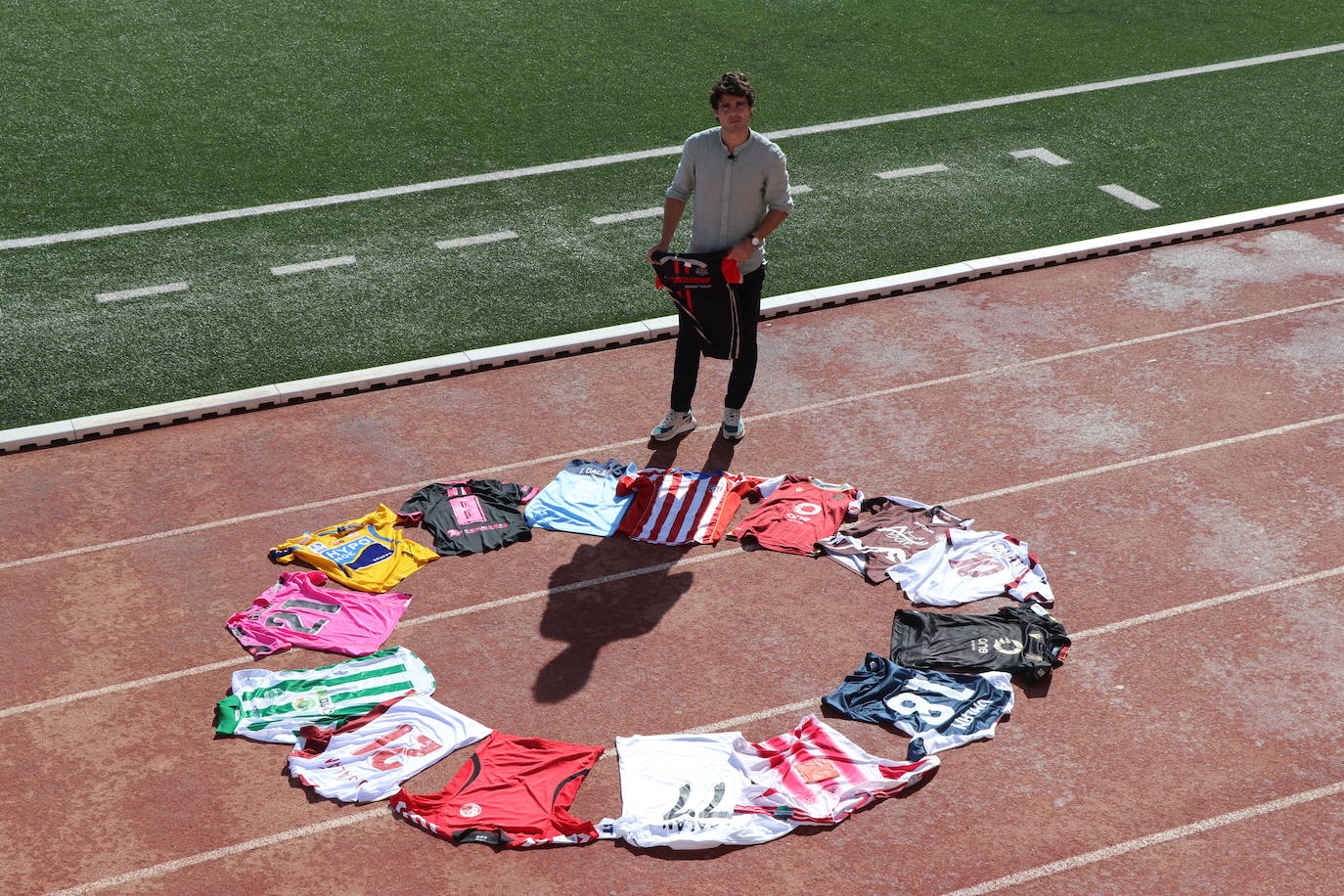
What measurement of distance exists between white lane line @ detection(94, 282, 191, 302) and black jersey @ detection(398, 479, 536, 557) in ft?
13.7

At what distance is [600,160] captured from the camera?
14781 millimetres

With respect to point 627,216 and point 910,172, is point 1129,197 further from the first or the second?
point 627,216

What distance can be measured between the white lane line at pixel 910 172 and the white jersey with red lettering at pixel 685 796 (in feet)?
28.0

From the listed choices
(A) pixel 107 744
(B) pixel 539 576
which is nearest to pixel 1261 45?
(B) pixel 539 576

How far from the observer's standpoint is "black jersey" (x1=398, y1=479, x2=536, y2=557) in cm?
877

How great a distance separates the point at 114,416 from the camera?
10109 millimetres

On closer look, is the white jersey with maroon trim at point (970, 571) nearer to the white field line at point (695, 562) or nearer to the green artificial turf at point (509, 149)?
the white field line at point (695, 562)

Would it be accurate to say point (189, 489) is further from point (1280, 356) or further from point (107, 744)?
point (1280, 356)

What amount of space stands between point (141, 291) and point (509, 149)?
456cm

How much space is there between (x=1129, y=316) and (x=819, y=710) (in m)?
5.68

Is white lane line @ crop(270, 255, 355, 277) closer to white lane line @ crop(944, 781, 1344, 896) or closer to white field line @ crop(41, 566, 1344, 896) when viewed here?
white field line @ crop(41, 566, 1344, 896)

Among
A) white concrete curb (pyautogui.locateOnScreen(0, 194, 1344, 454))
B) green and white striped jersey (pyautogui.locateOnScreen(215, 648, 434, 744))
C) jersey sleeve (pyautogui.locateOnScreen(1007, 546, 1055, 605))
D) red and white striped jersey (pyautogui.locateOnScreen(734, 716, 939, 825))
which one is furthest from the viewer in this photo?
white concrete curb (pyautogui.locateOnScreen(0, 194, 1344, 454))

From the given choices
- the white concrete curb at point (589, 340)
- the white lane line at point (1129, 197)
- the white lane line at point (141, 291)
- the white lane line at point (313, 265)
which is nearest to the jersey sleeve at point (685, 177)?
the white concrete curb at point (589, 340)

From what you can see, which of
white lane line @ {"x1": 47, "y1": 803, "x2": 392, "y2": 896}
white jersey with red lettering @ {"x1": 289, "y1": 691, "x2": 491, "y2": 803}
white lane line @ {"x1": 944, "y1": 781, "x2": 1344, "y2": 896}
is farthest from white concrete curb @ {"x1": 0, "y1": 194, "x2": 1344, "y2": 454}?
white lane line @ {"x1": 944, "y1": 781, "x2": 1344, "y2": 896}
